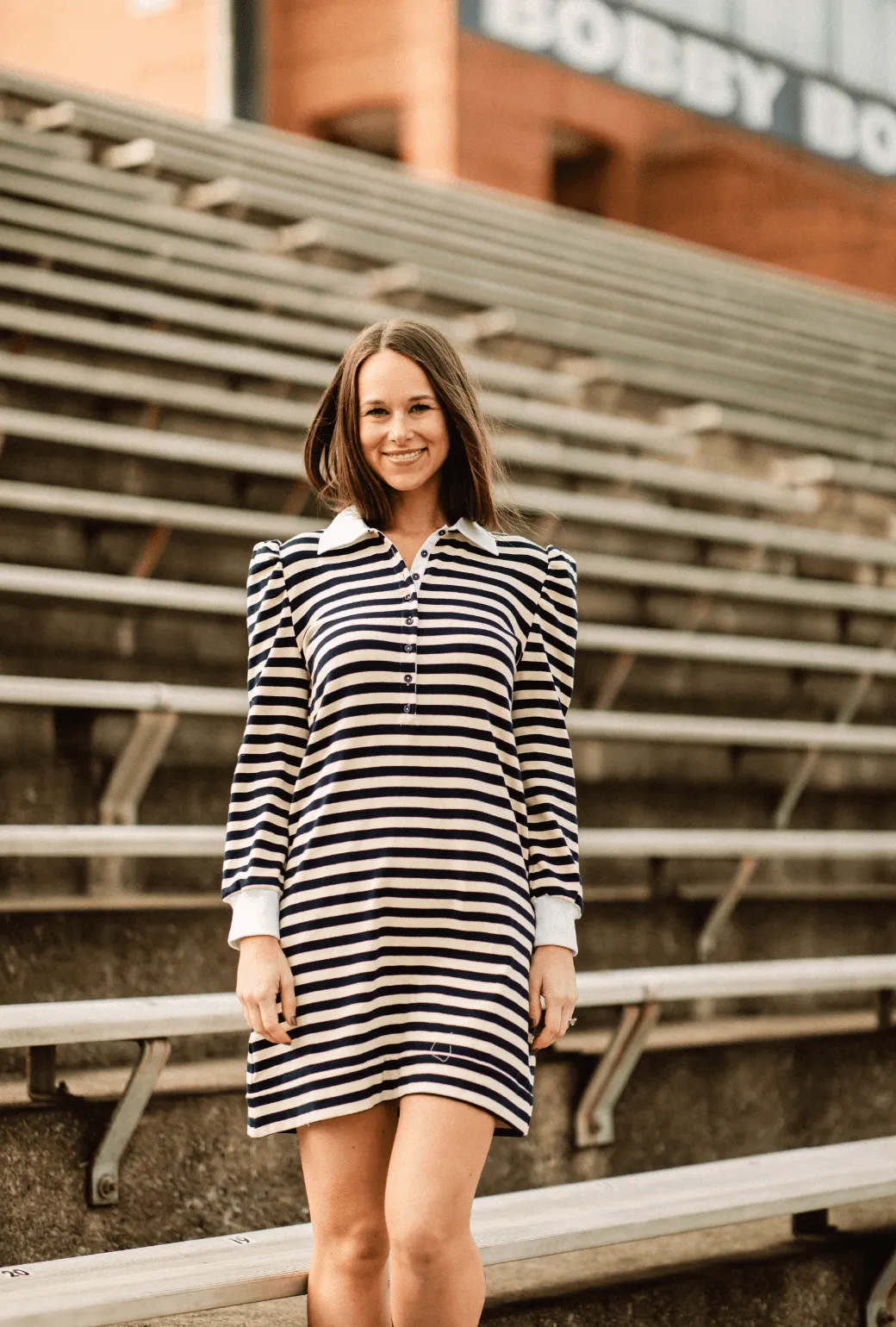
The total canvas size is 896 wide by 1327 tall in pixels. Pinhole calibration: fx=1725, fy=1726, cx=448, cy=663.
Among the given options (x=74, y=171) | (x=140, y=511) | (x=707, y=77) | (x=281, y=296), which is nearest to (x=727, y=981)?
(x=140, y=511)

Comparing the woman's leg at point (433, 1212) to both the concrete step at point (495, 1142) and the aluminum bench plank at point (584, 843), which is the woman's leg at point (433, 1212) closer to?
the concrete step at point (495, 1142)

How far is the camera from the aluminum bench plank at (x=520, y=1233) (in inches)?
64.6

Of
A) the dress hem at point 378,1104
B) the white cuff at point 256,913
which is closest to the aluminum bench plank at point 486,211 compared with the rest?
the white cuff at point 256,913

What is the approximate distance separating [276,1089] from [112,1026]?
48 cm

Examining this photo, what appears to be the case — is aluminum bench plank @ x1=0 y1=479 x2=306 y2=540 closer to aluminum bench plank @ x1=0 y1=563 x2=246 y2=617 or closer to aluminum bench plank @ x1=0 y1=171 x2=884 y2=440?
aluminum bench plank @ x1=0 y1=563 x2=246 y2=617

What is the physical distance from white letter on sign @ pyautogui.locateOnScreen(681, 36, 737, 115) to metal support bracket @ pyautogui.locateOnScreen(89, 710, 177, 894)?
11.8m

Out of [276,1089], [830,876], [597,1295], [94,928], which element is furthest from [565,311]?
[276,1089]

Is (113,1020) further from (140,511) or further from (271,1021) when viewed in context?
(140,511)

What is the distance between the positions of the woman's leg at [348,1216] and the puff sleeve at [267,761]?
19 centimetres

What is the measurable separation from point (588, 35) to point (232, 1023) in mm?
11808

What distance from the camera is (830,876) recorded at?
12.2 feet

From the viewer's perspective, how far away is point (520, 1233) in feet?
6.18

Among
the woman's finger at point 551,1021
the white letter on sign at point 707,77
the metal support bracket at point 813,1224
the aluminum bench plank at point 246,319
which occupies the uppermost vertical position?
the white letter on sign at point 707,77

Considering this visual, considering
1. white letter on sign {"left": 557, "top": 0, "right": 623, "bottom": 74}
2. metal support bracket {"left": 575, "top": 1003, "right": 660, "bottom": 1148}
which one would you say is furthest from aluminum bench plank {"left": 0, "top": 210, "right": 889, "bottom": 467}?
white letter on sign {"left": 557, "top": 0, "right": 623, "bottom": 74}
